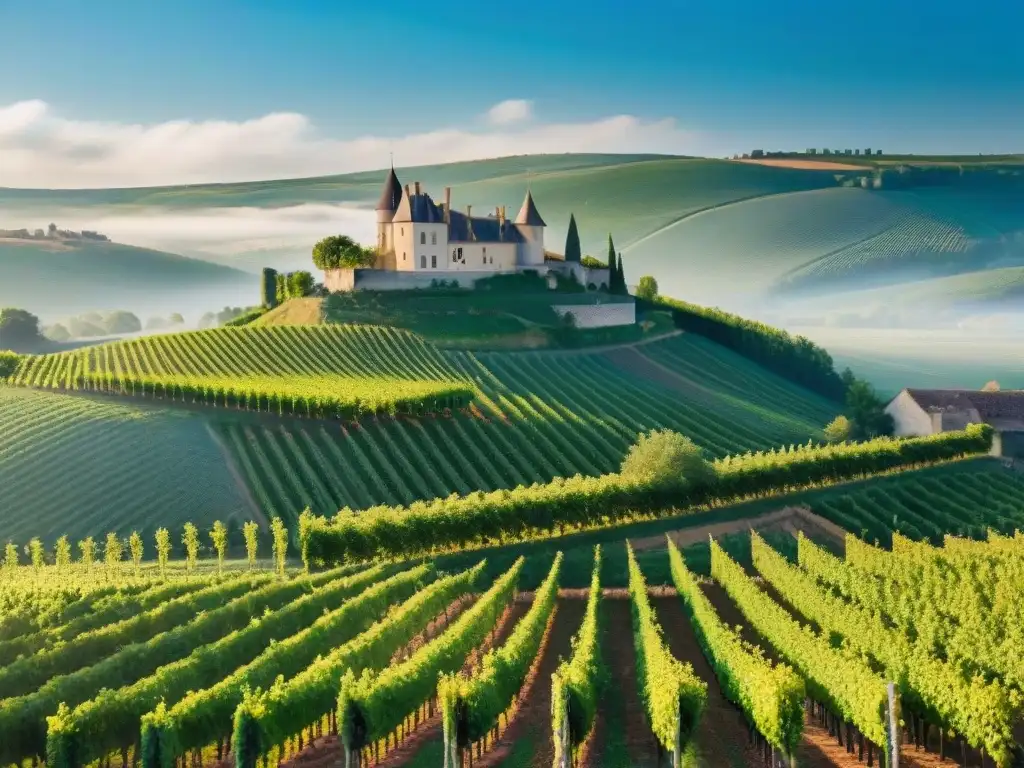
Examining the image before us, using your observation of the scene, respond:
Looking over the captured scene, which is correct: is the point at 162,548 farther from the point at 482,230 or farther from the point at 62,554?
the point at 482,230

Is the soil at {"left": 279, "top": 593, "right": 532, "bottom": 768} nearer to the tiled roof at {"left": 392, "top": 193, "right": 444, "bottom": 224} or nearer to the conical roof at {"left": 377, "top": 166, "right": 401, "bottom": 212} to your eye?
the tiled roof at {"left": 392, "top": 193, "right": 444, "bottom": 224}

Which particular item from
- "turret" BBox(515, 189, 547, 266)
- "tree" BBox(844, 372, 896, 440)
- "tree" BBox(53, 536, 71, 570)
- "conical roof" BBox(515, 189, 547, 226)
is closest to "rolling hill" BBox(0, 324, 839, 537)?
"tree" BBox(844, 372, 896, 440)

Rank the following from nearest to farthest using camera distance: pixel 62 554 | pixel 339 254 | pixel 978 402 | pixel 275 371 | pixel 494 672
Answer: pixel 494 672, pixel 62 554, pixel 275 371, pixel 978 402, pixel 339 254

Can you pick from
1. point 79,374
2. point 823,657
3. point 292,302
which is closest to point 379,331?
point 292,302

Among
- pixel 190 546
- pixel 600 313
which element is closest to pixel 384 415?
pixel 190 546

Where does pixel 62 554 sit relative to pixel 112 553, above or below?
above
